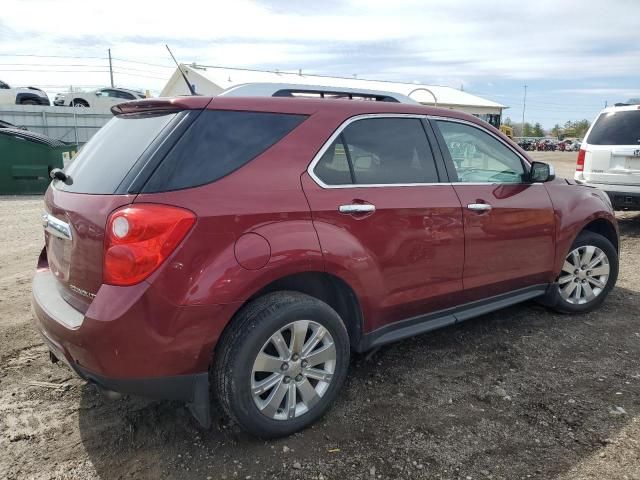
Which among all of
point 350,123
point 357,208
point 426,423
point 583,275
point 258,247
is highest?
point 350,123

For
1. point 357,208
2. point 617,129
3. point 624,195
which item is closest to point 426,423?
point 357,208

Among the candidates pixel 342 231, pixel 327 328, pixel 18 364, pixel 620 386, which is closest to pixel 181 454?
pixel 327 328

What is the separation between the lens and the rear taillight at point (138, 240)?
2.27 m

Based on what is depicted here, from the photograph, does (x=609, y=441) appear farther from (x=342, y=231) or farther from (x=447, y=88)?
(x=447, y=88)

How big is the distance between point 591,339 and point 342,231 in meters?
2.47

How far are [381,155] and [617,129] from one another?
6.40 metres

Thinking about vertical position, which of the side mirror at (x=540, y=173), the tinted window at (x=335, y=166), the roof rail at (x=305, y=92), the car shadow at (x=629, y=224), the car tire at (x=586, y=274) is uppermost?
the roof rail at (x=305, y=92)

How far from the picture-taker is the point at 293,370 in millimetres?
2705

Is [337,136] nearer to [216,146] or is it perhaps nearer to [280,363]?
[216,146]

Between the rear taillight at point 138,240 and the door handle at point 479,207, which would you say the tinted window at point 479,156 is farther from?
the rear taillight at point 138,240

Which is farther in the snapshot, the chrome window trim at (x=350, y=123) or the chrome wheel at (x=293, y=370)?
the chrome window trim at (x=350, y=123)

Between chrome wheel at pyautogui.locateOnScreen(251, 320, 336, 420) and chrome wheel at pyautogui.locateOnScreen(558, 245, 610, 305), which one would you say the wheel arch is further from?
chrome wheel at pyautogui.locateOnScreen(558, 245, 610, 305)

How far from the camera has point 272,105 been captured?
2.79 m

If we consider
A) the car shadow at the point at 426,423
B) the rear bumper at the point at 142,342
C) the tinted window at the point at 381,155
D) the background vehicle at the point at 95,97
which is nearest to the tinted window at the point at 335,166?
the tinted window at the point at 381,155
